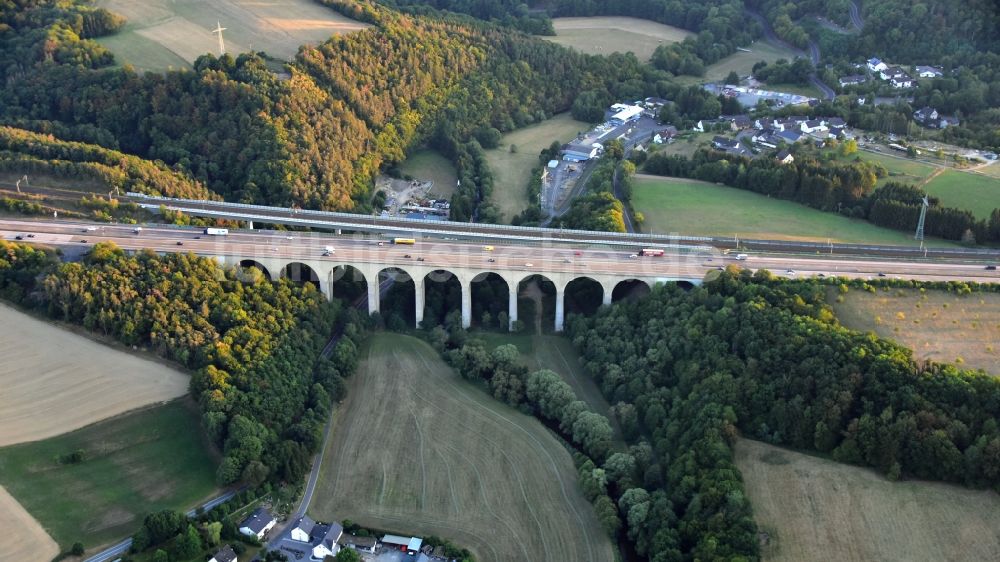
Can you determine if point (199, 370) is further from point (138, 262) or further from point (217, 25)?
point (217, 25)

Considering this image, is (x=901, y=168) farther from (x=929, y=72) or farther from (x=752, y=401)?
(x=752, y=401)

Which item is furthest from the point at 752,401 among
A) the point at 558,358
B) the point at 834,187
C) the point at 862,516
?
the point at 834,187

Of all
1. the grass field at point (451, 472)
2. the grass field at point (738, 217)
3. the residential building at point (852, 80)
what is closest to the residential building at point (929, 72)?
the residential building at point (852, 80)

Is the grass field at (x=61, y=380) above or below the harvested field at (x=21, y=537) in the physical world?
above

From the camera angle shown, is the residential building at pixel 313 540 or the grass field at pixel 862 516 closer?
the grass field at pixel 862 516

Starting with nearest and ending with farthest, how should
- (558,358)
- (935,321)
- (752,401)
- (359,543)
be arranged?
1. (359,543)
2. (752,401)
3. (935,321)
4. (558,358)

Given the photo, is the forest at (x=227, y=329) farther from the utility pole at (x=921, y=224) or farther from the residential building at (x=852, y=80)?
the residential building at (x=852, y=80)

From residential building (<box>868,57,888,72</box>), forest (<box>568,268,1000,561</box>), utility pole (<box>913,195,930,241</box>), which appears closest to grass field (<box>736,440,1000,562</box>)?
forest (<box>568,268,1000,561</box>)

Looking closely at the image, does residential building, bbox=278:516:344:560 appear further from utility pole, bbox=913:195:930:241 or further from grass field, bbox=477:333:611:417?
utility pole, bbox=913:195:930:241
